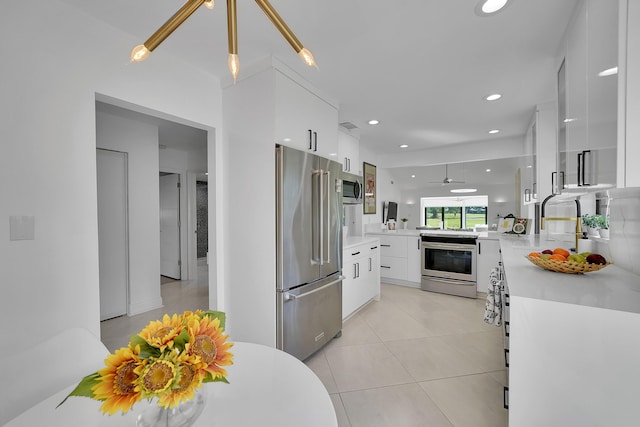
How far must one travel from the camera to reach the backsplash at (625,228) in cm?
143

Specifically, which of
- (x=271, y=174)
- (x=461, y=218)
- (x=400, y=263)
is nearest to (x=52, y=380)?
(x=271, y=174)

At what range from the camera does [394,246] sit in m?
4.67

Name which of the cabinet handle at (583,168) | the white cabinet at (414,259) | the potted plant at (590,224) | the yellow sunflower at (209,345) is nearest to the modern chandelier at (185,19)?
the yellow sunflower at (209,345)

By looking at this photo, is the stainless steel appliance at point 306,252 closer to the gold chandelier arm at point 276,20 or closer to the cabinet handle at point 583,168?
the gold chandelier arm at point 276,20

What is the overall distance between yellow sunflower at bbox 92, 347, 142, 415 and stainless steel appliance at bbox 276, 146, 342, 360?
1.46m

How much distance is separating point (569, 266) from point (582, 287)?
0.23m

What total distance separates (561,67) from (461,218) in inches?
285

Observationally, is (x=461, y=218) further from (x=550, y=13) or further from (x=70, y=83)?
(x=70, y=83)

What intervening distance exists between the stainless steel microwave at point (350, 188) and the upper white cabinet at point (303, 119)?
0.45 meters

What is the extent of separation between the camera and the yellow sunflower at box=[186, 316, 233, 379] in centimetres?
62

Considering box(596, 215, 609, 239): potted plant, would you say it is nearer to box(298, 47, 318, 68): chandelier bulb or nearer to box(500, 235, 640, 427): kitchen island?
box(500, 235, 640, 427): kitchen island

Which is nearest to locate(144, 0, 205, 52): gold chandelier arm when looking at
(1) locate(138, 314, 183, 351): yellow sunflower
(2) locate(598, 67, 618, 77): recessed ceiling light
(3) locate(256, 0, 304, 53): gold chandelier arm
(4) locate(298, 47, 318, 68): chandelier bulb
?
(3) locate(256, 0, 304, 53): gold chandelier arm

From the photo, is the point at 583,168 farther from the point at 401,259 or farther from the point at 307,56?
the point at 401,259

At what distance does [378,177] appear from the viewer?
5.31 meters
